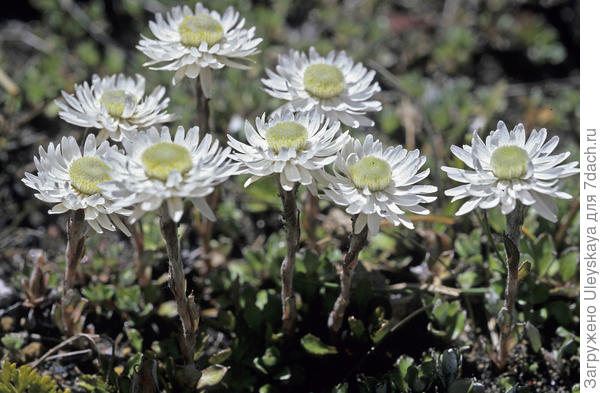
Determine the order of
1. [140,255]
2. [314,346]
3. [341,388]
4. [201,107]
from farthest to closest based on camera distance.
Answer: [140,255], [201,107], [314,346], [341,388]

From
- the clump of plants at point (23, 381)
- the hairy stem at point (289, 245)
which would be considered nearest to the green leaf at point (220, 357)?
the hairy stem at point (289, 245)

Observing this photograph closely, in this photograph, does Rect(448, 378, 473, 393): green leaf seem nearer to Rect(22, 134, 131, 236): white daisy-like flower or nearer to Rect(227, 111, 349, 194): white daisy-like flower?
Rect(227, 111, 349, 194): white daisy-like flower

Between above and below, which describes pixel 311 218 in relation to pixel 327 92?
below

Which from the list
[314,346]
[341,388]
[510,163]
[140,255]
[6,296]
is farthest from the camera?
[6,296]

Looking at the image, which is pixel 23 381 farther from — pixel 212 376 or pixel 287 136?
pixel 287 136

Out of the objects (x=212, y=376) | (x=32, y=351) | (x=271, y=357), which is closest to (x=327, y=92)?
(x=271, y=357)

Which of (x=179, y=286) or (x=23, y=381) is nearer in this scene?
(x=179, y=286)

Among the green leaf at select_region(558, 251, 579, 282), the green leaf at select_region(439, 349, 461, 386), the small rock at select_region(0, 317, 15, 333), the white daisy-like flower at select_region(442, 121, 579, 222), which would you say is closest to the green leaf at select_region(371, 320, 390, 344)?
the green leaf at select_region(439, 349, 461, 386)
